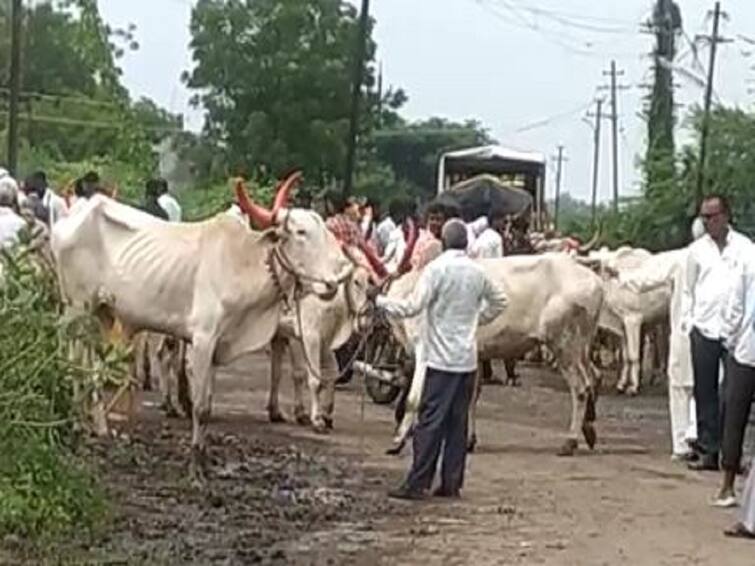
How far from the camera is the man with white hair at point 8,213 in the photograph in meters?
15.3

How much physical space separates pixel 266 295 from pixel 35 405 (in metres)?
4.40

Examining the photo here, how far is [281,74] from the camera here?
2227 inches

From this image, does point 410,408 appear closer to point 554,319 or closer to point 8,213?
point 554,319

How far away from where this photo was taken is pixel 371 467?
1549 cm

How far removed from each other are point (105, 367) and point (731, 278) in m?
5.70

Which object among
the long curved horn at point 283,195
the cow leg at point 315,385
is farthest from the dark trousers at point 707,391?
the long curved horn at point 283,195

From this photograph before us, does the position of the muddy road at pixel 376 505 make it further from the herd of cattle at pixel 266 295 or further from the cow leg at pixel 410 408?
the herd of cattle at pixel 266 295

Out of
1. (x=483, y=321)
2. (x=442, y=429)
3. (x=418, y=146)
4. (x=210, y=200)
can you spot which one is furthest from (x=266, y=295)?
(x=418, y=146)

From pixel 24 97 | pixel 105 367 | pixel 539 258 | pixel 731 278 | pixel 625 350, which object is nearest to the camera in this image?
pixel 105 367

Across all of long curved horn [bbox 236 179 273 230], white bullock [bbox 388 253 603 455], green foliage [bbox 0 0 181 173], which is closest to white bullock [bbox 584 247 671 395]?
white bullock [bbox 388 253 603 455]

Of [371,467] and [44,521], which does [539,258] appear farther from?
[44,521]

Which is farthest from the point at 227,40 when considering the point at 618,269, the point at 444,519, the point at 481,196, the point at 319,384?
the point at 444,519

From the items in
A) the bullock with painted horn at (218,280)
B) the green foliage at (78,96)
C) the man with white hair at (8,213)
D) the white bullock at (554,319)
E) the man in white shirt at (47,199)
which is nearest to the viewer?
the bullock with painted horn at (218,280)

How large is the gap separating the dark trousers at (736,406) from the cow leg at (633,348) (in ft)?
34.4
